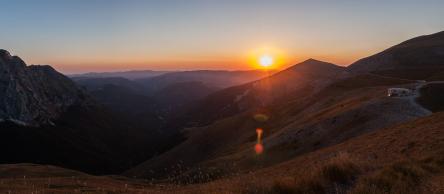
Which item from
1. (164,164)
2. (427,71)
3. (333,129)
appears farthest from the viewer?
(427,71)

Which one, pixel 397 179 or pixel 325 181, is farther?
pixel 325 181

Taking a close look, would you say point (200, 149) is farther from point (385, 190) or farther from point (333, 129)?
point (385, 190)

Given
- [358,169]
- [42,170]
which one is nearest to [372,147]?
[358,169]

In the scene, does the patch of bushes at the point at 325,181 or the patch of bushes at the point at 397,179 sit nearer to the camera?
the patch of bushes at the point at 397,179

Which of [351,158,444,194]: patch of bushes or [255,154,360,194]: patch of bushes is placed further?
[255,154,360,194]: patch of bushes

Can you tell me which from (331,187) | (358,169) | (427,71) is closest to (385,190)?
(331,187)

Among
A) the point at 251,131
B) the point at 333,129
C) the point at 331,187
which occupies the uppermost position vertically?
the point at 331,187

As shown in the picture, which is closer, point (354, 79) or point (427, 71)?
point (354, 79)

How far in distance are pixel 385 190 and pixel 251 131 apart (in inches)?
4502

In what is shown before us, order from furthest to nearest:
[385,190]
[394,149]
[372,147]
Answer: [372,147], [394,149], [385,190]

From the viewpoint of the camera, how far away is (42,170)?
6222cm

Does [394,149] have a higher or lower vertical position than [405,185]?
lower

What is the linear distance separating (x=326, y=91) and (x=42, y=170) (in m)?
89.5

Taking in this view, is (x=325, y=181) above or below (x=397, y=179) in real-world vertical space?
below
